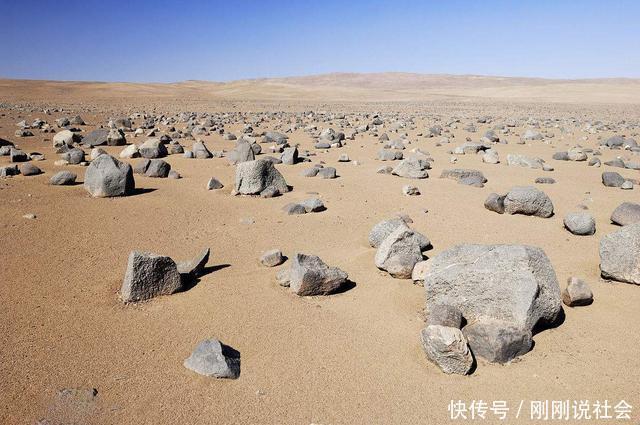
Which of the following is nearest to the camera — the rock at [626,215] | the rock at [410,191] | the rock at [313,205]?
the rock at [626,215]

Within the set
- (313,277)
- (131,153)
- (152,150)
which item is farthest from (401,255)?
(131,153)

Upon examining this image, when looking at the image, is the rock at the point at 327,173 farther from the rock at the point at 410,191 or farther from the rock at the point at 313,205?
the rock at the point at 313,205

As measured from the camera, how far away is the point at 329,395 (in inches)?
132

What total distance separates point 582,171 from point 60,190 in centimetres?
1140

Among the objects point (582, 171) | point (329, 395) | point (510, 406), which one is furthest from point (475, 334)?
point (582, 171)

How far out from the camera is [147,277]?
4461 millimetres

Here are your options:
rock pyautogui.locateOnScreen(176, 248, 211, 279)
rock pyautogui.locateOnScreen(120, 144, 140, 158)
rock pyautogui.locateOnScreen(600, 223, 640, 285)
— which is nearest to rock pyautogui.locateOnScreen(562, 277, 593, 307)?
rock pyautogui.locateOnScreen(600, 223, 640, 285)

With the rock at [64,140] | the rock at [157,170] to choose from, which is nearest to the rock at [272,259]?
the rock at [157,170]

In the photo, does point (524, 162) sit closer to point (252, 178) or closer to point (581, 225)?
point (581, 225)

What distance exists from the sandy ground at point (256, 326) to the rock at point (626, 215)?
214 mm

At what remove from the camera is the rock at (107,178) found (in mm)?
7672

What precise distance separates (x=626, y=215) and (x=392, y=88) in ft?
288

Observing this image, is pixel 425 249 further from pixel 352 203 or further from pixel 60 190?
pixel 60 190

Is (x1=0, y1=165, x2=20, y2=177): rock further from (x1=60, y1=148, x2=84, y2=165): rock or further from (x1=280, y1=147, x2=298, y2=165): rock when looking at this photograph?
(x1=280, y1=147, x2=298, y2=165): rock
